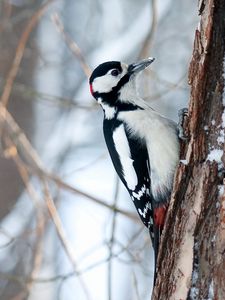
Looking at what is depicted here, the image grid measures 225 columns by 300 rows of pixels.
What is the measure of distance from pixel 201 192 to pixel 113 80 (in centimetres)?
98

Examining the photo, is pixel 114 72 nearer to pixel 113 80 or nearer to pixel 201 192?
pixel 113 80

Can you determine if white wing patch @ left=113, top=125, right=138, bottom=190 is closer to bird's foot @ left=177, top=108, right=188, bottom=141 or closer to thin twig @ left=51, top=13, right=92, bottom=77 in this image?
bird's foot @ left=177, top=108, right=188, bottom=141

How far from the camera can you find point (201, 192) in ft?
9.11

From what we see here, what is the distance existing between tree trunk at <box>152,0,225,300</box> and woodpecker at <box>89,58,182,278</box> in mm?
204

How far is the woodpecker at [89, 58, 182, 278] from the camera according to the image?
316cm

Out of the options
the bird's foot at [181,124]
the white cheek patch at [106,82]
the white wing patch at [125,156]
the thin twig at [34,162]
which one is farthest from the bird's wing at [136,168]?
the thin twig at [34,162]

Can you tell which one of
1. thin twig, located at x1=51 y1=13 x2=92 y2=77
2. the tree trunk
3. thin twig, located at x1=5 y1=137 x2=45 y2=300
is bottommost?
the tree trunk

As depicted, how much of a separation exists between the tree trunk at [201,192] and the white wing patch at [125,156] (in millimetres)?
361

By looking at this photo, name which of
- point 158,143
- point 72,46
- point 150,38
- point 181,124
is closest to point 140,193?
point 158,143

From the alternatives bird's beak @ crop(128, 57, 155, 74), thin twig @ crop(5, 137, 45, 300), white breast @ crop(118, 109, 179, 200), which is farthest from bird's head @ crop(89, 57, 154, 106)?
thin twig @ crop(5, 137, 45, 300)

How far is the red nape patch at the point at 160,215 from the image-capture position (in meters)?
3.12

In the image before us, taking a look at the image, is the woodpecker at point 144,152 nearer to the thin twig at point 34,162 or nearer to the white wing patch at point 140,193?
the white wing patch at point 140,193

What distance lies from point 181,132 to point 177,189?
30cm

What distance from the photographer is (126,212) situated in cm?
409
